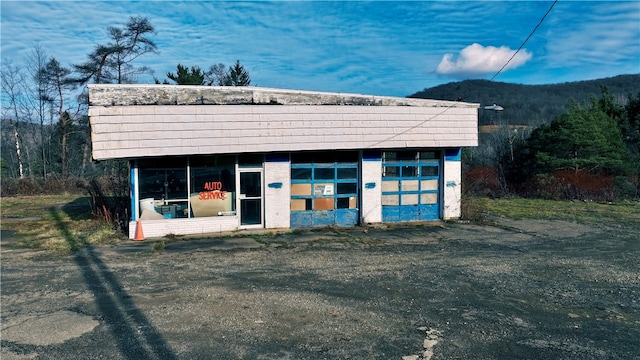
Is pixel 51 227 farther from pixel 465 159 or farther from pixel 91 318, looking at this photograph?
pixel 465 159

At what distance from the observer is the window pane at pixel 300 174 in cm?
1476

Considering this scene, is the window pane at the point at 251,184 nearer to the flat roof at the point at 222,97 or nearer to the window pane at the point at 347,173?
the flat roof at the point at 222,97

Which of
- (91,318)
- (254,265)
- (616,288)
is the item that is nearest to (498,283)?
(616,288)

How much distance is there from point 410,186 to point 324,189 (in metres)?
3.43

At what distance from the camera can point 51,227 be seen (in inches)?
598

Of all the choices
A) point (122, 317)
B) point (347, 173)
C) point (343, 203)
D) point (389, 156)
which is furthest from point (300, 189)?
point (122, 317)

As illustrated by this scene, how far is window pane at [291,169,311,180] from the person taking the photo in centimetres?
1476

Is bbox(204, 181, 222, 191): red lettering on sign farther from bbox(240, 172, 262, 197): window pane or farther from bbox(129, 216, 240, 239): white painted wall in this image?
bbox(129, 216, 240, 239): white painted wall

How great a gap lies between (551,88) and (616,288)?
79503 mm

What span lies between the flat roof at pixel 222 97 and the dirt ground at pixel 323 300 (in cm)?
435

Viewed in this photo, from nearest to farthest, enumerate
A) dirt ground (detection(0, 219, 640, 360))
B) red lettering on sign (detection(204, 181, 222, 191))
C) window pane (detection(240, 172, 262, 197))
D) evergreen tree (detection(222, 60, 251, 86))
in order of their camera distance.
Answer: dirt ground (detection(0, 219, 640, 360)) < red lettering on sign (detection(204, 181, 222, 191)) < window pane (detection(240, 172, 262, 197)) < evergreen tree (detection(222, 60, 251, 86))

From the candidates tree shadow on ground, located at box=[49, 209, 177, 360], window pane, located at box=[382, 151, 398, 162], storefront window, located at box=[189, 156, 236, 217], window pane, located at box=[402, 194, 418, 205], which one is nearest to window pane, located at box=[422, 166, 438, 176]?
window pane, located at box=[402, 194, 418, 205]

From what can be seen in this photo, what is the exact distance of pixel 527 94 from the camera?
73.1 m

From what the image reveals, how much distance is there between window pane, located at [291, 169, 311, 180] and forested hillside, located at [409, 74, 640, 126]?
37711 millimetres
